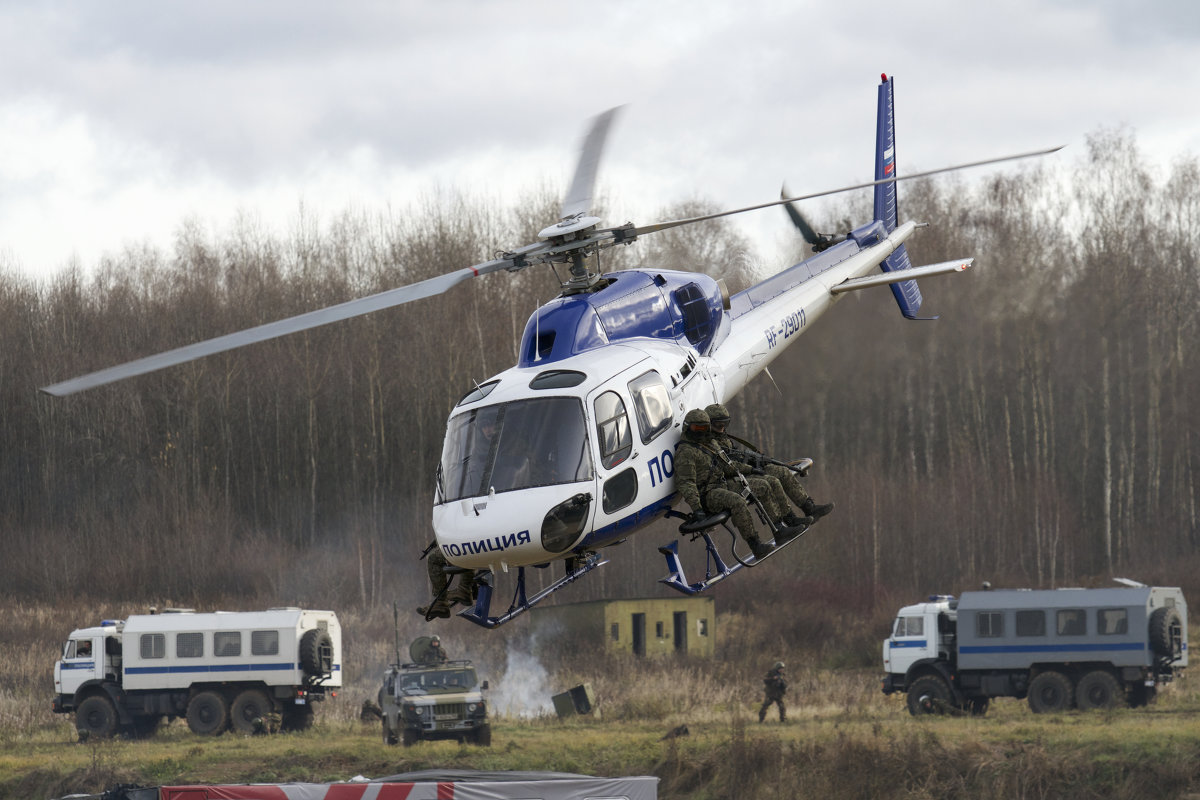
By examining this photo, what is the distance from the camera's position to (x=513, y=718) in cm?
3122

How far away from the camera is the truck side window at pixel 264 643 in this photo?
98.1 ft

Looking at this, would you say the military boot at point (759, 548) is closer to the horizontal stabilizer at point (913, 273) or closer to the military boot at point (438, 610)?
the military boot at point (438, 610)

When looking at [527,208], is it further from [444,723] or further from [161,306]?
[444,723]

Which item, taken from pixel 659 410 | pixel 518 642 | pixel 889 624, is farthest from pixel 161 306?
pixel 659 410

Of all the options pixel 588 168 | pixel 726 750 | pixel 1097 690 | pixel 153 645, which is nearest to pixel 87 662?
pixel 153 645

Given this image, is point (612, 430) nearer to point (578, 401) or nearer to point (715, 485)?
point (578, 401)

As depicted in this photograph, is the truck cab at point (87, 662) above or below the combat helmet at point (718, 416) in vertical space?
below

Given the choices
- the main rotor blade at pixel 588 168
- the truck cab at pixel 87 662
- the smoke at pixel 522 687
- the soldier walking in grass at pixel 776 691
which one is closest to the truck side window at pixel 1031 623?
the soldier walking in grass at pixel 776 691

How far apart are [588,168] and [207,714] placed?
70.9 ft

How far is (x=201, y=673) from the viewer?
98.5 feet

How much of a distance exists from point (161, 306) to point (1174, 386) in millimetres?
34156

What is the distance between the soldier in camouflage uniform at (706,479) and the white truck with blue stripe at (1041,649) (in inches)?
726

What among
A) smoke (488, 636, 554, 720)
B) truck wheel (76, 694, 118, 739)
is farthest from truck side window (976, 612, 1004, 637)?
truck wheel (76, 694, 118, 739)

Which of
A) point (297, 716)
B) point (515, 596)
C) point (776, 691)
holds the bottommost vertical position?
point (297, 716)
